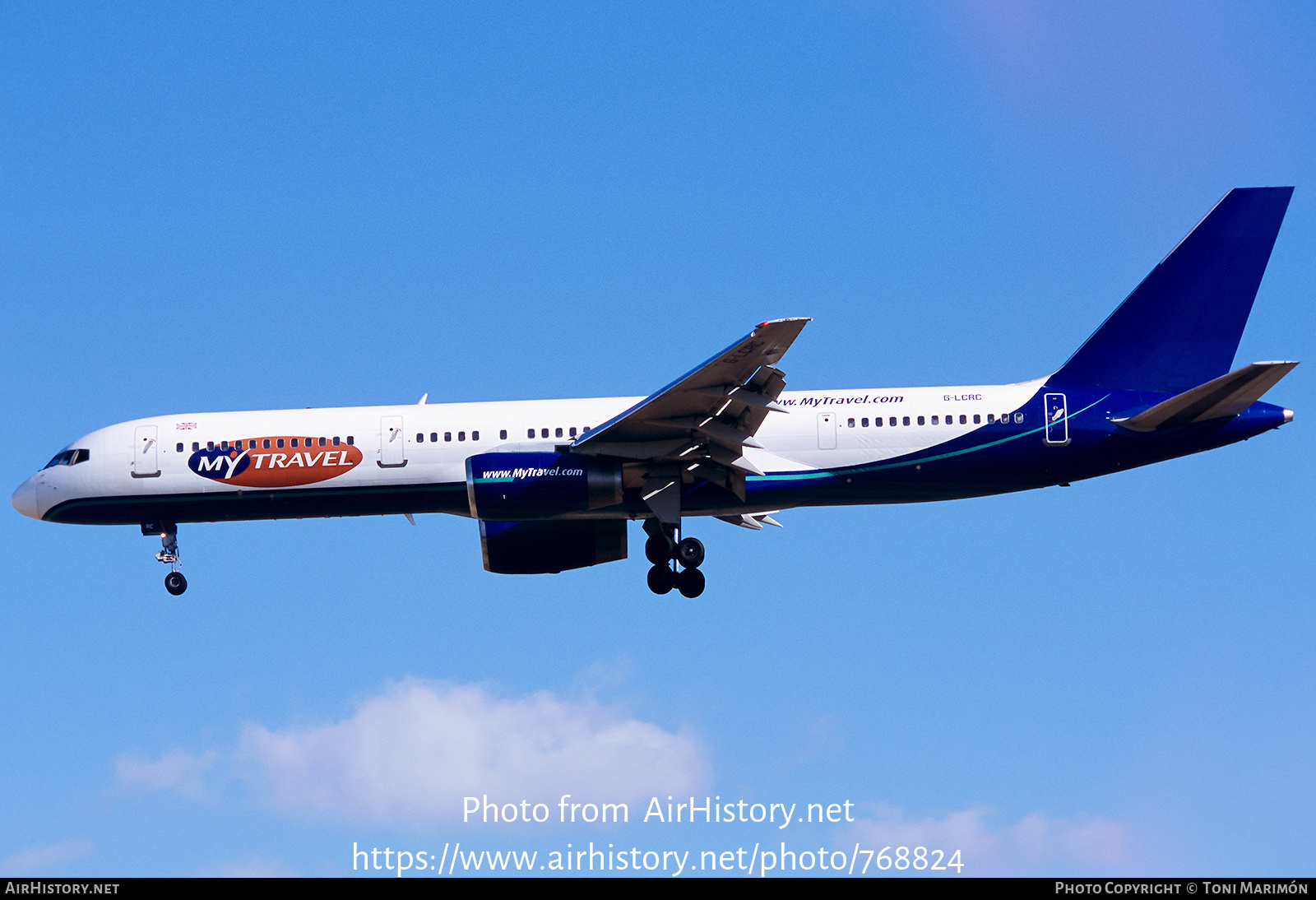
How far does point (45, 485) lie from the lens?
95.9 ft

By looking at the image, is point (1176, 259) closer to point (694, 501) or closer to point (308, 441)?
point (694, 501)

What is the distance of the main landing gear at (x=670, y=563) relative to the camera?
A: 2889cm

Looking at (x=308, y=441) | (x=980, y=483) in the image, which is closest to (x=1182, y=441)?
(x=980, y=483)

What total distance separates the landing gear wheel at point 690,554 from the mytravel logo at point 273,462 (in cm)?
663

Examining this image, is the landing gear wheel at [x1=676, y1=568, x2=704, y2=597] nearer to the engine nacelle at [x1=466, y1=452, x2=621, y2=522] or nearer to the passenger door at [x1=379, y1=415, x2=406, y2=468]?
the engine nacelle at [x1=466, y1=452, x2=621, y2=522]

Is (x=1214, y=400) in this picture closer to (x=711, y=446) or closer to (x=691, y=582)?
(x=711, y=446)

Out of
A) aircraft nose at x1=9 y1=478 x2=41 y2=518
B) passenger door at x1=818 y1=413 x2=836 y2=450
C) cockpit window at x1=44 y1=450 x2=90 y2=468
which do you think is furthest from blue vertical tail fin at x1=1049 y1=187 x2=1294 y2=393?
aircraft nose at x1=9 y1=478 x2=41 y2=518

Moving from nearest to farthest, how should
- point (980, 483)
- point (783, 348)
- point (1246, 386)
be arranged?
point (783, 348)
point (1246, 386)
point (980, 483)

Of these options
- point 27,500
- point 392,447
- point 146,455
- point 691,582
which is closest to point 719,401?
point 691,582

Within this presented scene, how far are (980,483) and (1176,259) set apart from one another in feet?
20.6

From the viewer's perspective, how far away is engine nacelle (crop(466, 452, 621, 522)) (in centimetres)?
2664

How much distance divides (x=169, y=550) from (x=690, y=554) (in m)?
10.5

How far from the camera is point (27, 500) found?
29.5 meters

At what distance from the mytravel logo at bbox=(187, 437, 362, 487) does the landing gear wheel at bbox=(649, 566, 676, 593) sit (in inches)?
253
